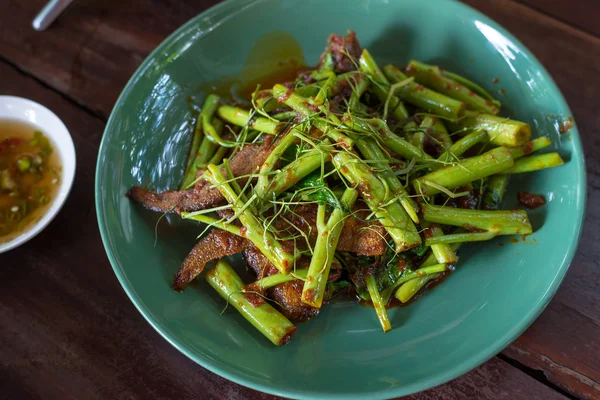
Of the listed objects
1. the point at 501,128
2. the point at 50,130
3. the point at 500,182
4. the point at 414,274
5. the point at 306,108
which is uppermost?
the point at 501,128

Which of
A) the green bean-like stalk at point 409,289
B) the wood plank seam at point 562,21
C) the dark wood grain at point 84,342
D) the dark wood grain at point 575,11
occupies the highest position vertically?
the dark wood grain at point 575,11

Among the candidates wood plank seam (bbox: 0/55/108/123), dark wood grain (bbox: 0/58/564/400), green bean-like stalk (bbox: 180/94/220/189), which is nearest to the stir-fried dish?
green bean-like stalk (bbox: 180/94/220/189)

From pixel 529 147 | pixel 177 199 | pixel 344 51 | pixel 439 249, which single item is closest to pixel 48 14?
pixel 177 199

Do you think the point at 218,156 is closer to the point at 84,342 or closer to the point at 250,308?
the point at 250,308

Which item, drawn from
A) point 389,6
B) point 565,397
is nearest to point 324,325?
point 565,397

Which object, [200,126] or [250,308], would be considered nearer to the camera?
[250,308]

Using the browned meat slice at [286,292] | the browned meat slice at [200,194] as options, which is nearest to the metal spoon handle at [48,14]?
the browned meat slice at [200,194]

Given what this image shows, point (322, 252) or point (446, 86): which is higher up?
point (446, 86)

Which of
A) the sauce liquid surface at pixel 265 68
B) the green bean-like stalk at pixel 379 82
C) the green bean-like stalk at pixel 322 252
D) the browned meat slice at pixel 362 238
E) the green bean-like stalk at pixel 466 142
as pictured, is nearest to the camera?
the green bean-like stalk at pixel 322 252

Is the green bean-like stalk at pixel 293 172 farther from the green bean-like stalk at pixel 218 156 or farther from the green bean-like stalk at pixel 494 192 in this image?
the green bean-like stalk at pixel 494 192
